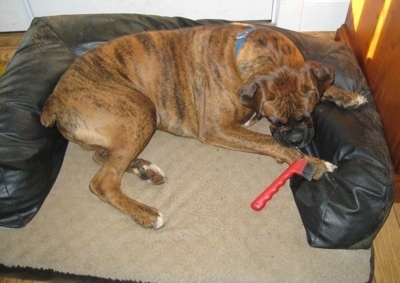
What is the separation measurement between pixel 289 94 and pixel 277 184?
56 centimetres

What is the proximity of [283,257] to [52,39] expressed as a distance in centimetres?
234

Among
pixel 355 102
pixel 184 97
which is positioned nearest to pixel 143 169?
pixel 184 97

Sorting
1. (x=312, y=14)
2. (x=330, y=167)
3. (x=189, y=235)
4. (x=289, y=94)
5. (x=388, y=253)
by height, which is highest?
(x=289, y=94)

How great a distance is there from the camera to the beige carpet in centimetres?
210

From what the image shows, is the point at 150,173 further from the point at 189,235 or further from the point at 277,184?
the point at 277,184

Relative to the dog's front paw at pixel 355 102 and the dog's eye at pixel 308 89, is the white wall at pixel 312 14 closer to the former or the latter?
the dog's front paw at pixel 355 102

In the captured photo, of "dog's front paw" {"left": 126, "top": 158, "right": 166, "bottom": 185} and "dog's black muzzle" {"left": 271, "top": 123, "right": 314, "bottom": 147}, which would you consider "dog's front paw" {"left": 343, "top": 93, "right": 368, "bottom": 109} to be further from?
"dog's front paw" {"left": 126, "top": 158, "right": 166, "bottom": 185}

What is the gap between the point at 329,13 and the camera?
3635 mm

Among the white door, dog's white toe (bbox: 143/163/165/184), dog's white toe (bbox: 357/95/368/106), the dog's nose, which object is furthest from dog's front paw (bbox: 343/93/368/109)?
the white door

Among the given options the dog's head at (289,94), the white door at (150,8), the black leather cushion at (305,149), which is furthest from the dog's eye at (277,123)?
the white door at (150,8)

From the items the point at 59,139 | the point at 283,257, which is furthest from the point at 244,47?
the point at 59,139

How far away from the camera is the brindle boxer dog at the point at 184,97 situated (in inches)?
83.8

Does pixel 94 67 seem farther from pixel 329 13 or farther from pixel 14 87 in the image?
pixel 329 13

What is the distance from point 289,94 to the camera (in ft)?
6.79
